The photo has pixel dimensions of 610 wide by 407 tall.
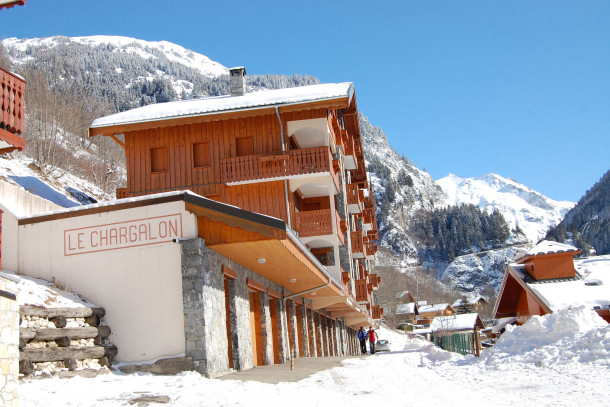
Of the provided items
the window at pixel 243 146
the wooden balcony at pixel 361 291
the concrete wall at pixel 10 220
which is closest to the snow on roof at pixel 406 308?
the wooden balcony at pixel 361 291

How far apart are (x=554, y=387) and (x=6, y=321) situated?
8.45 meters

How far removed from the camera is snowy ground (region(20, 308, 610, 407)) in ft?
31.6

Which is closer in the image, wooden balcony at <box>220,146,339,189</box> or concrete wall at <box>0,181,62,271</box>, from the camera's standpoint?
concrete wall at <box>0,181,62,271</box>

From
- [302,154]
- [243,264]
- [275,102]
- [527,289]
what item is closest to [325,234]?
[302,154]

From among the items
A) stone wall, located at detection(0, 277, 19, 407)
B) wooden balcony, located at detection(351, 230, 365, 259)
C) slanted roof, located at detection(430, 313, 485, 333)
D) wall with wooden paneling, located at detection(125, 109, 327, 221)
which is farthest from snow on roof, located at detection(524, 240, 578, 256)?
slanted roof, located at detection(430, 313, 485, 333)

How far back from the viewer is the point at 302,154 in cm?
2581

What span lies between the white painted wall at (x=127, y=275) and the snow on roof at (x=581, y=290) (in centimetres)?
2212

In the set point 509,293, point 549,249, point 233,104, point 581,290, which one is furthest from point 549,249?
point 233,104

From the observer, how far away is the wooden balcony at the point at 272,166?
25500 millimetres

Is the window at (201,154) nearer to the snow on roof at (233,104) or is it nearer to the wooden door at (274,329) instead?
the snow on roof at (233,104)

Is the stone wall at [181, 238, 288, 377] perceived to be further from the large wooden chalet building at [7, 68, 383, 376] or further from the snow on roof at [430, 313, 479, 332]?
the snow on roof at [430, 313, 479, 332]

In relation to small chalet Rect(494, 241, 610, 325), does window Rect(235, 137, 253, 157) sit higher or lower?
higher

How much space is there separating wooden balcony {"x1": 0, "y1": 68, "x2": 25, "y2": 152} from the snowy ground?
411 cm

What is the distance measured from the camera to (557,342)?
14.8 m
